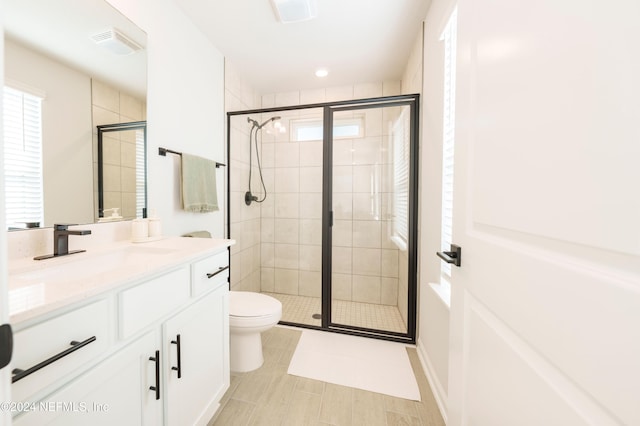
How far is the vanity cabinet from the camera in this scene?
57 centimetres

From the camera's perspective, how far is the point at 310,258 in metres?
2.71

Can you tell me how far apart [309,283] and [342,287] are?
0.44 metres

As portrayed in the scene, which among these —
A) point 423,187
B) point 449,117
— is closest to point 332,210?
point 423,187

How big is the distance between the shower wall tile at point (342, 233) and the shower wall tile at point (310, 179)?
1.58 ft

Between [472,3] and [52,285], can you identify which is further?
[472,3]

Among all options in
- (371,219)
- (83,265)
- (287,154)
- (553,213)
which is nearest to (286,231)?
(287,154)

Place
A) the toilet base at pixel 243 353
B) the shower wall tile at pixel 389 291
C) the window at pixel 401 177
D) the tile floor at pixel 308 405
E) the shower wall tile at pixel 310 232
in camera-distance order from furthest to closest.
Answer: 1. the shower wall tile at pixel 310 232
2. the shower wall tile at pixel 389 291
3. the window at pixel 401 177
4. the toilet base at pixel 243 353
5. the tile floor at pixel 308 405

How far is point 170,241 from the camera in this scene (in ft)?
4.41

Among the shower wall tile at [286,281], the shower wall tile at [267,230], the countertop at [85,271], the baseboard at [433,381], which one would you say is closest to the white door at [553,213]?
the baseboard at [433,381]

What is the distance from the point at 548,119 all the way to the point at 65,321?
1.17 metres

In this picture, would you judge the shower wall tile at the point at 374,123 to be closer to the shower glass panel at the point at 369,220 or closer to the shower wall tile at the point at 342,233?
the shower glass panel at the point at 369,220

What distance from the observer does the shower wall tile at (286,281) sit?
2.81 meters

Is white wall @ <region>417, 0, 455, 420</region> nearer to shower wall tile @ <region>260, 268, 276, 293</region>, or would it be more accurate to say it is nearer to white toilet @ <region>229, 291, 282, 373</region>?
white toilet @ <region>229, 291, 282, 373</region>

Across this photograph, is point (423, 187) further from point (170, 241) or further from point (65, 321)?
point (65, 321)
